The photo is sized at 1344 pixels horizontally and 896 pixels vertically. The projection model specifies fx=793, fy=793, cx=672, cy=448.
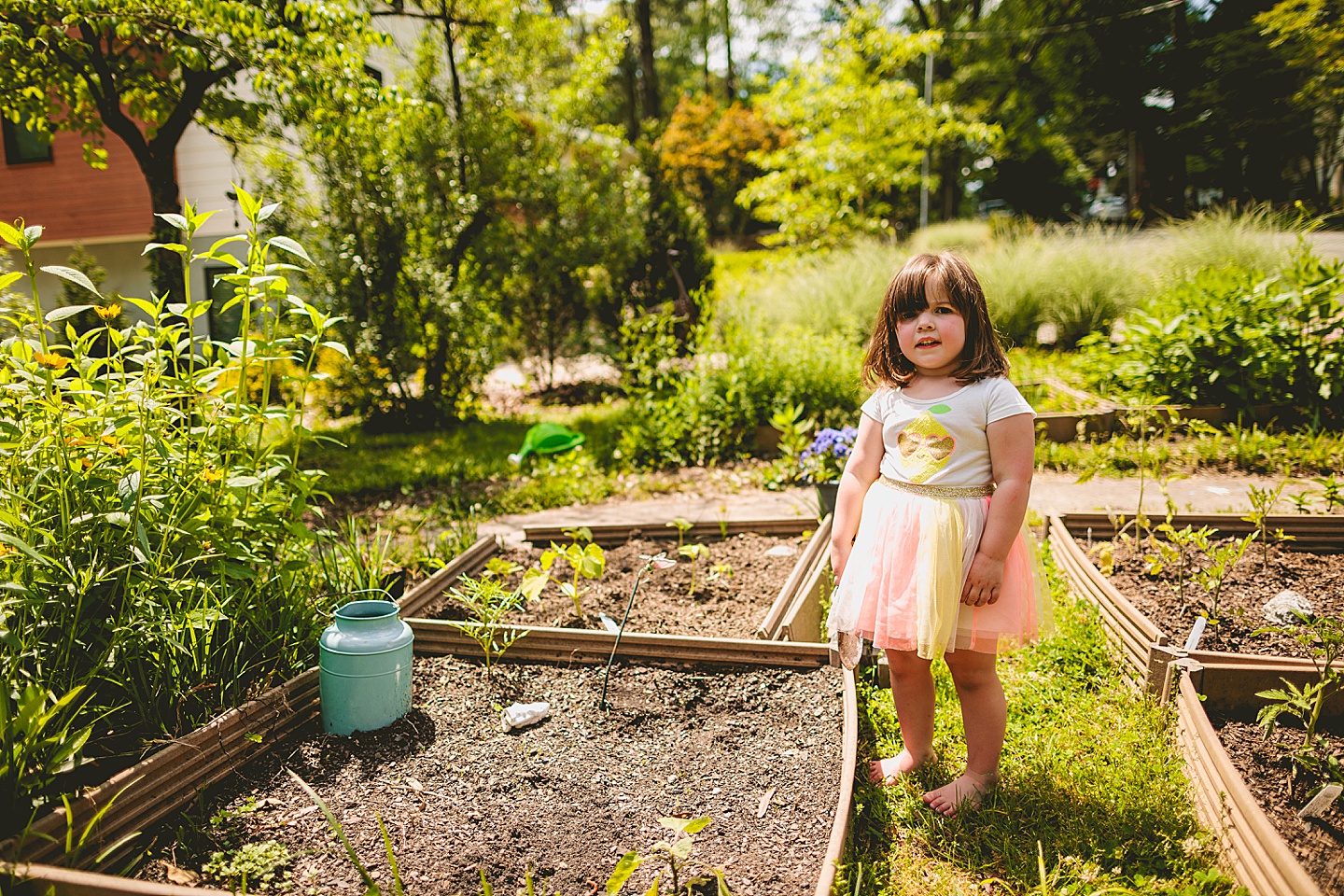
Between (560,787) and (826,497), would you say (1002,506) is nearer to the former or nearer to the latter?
(560,787)

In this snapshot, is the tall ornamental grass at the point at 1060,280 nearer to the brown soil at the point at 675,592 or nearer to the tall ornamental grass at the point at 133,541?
the brown soil at the point at 675,592

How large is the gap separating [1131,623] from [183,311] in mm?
2956

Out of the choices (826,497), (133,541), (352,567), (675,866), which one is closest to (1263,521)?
(826,497)

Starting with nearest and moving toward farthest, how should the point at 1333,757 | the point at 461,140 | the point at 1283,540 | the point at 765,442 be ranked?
the point at 1333,757, the point at 1283,540, the point at 765,442, the point at 461,140

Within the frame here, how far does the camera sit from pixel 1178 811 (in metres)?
1.94

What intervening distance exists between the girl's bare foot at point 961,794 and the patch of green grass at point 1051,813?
2cm

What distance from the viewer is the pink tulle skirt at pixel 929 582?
1.90m

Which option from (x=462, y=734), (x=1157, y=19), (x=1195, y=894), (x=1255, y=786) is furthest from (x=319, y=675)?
(x=1157, y=19)

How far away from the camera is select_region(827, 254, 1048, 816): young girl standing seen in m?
1.90

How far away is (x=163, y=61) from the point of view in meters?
4.91

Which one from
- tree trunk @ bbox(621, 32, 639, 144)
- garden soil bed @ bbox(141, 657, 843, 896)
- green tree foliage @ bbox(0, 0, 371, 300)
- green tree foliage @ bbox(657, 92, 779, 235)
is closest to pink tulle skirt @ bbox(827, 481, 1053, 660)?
garden soil bed @ bbox(141, 657, 843, 896)

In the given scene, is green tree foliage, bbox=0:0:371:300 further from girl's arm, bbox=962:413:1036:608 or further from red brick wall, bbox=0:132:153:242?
red brick wall, bbox=0:132:153:242

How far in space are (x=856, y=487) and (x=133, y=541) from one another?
1850 millimetres

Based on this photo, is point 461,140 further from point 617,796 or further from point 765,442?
point 617,796
